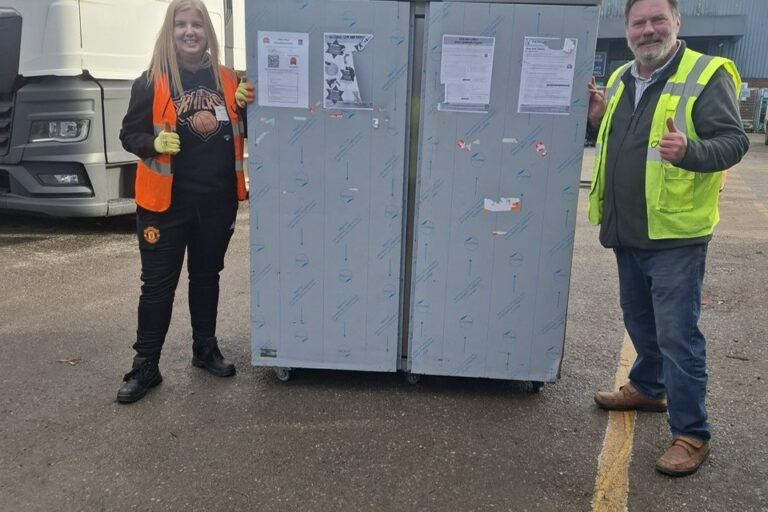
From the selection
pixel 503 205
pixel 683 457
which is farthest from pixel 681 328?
pixel 503 205

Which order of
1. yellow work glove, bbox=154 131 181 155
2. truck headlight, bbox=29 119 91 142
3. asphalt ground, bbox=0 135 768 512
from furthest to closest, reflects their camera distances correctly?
1. truck headlight, bbox=29 119 91 142
2. yellow work glove, bbox=154 131 181 155
3. asphalt ground, bbox=0 135 768 512

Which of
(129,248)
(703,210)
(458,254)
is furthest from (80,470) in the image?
(129,248)

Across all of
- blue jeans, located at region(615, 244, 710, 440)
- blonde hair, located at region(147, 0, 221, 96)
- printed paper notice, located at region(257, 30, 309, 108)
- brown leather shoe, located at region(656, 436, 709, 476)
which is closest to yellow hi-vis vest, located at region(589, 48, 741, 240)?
blue jeans, located at region(615, 244, 710, 440)

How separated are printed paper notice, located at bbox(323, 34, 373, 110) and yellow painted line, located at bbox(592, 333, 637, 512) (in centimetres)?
202

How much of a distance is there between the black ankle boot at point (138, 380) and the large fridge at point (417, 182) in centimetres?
58

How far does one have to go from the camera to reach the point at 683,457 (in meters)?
3.08

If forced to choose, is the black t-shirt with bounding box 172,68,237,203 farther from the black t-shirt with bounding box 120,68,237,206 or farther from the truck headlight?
the truck headlight

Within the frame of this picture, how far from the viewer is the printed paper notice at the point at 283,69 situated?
3.47 meters

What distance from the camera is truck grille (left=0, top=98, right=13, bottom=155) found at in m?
7.21

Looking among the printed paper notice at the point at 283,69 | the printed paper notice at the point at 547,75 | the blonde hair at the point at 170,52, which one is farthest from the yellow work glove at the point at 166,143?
the printed paper notice at the point at 547,75

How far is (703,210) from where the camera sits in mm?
3025

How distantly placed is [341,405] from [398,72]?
1.75 meters

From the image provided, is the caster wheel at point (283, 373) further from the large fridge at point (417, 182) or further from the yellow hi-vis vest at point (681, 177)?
the yellow hi-vis vest at point (681, 177)

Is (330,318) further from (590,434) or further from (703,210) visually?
(703,210)
